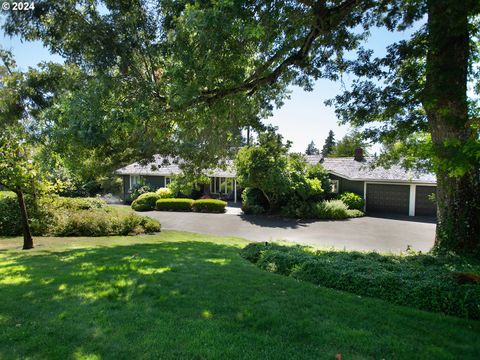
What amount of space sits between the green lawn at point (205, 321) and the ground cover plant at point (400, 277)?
365 mm

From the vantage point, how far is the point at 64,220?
47.0ft

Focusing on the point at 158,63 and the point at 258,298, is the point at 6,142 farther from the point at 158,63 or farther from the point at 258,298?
the point at 258,298

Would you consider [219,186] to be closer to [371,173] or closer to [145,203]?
[145,203]

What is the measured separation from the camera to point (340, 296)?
503 cm

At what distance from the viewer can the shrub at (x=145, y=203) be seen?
82.3 feet

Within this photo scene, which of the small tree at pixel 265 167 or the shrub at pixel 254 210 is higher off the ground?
the small tree at pixel 265 167

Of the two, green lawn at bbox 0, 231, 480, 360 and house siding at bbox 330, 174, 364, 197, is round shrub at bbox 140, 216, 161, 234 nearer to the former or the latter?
green lawn at bbox 0, 231, 480, 360

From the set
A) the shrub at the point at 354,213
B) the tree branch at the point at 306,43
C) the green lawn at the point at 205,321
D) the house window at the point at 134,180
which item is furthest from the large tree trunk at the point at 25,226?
the house window at the point at 134,180

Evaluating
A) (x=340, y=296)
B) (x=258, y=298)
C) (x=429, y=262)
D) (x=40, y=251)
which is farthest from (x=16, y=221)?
(x=429, y=262)

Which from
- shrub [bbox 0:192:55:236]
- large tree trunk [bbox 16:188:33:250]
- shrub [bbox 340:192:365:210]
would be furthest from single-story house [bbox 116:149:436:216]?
large tree trunk [bbox 16:188:33:250]

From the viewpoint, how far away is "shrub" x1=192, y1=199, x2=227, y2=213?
2366 cm

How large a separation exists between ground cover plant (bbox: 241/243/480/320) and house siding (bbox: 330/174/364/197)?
18.2 meters

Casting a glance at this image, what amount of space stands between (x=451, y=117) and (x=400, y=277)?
139 inches

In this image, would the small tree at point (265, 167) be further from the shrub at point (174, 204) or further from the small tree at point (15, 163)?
the small tree at point (15, 163)
